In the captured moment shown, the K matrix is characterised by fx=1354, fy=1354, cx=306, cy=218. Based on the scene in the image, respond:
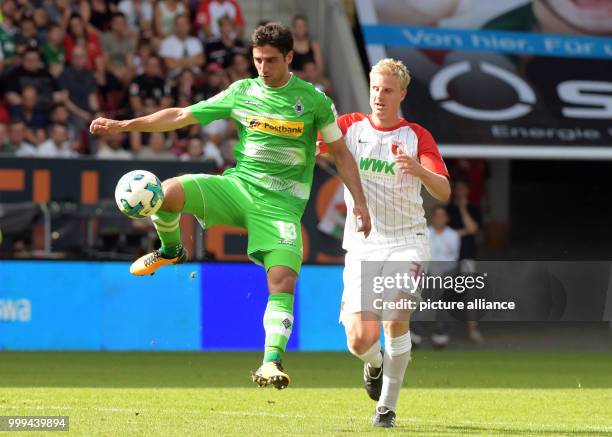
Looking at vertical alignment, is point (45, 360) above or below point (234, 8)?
below

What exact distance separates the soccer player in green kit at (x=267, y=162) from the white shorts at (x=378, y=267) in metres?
0.49

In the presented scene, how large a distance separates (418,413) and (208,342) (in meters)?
6.32

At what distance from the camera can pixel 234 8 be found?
2055 centimetres

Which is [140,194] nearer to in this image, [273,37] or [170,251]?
[170,251]

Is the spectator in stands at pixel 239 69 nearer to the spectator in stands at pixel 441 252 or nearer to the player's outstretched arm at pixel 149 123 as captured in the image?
the spectator in stands at pixel 441 252

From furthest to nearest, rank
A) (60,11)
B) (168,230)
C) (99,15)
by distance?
(99,15) → (60,11) → (168,230)

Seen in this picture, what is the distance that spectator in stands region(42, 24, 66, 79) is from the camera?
1902 cm

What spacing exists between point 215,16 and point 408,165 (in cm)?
1255

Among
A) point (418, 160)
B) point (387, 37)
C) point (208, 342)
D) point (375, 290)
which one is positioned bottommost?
point (208, 342)

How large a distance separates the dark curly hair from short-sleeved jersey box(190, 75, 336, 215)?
0.37 m

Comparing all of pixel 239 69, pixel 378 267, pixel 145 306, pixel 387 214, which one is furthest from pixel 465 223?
pixel 378 267

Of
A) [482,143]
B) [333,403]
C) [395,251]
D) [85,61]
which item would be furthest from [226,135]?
[395,251]

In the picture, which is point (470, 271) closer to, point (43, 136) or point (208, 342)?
point (208, 342)

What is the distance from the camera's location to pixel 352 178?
8.52m
